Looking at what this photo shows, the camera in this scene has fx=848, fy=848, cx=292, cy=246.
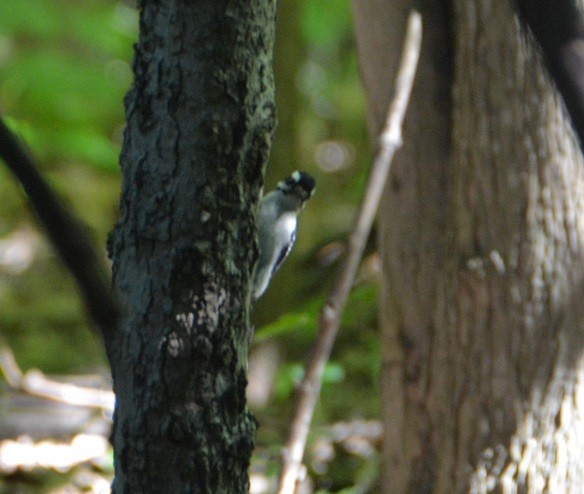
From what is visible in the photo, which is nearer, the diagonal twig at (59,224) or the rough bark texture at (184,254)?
the diagonal twig at (59,224)

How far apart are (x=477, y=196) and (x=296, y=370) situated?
0.95 m

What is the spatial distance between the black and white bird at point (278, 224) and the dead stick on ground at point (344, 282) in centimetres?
39

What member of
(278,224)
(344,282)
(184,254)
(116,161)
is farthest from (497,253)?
(116,161)

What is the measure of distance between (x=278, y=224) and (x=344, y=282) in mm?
592

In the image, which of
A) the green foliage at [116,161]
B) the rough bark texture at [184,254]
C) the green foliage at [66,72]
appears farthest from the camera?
the green foliage at [66,72]

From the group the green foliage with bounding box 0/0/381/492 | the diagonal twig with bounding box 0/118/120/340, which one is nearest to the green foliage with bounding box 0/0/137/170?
the green foliage with bounding box 0/0/381/492

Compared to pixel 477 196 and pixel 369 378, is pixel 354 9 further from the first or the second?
pixel 369 378

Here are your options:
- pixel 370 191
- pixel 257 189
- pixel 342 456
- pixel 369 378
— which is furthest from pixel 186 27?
pixel 369 378

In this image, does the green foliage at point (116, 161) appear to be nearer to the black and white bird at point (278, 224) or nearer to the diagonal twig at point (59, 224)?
the black and white bird at point (278, 224)

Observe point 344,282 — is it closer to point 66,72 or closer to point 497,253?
point 497,253

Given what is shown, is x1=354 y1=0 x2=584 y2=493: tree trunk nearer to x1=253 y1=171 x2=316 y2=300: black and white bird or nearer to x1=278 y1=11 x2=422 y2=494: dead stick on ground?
x1=278 y1=11 x2=422 y2=494: dead stick on ground

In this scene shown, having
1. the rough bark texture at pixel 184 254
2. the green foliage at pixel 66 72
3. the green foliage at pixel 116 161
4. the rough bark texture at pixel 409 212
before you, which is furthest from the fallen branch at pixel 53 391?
the rough bark texture at pixel 184 254

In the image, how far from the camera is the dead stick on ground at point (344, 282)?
58.1 inches

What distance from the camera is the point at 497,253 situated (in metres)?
1.75
